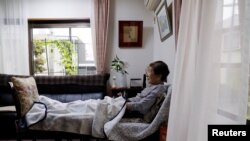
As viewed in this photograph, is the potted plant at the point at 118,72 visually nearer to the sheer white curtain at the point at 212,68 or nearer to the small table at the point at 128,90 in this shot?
the small table at the point at 128,90

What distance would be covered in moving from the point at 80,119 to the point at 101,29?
2.20 metres

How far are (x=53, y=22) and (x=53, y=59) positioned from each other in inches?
26.8

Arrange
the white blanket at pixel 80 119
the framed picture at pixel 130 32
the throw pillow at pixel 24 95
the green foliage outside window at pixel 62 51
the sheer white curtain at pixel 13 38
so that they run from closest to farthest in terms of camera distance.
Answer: the white blanket at pixel 80 119 < the throw pillow at pixel 24 95 < the sheer white curtain at pixel 13 38 < the framed picture at pixel 130 32 < the green foliage outside window at pixel 62 51

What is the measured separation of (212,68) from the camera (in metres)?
1.12

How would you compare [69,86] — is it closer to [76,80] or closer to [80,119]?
[76,80]

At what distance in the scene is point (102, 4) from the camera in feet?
12.1

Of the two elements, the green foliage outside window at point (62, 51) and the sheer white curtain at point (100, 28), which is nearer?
the sheer white curtain at point (100, 28)

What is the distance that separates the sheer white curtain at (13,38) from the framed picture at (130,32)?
5.57 ft

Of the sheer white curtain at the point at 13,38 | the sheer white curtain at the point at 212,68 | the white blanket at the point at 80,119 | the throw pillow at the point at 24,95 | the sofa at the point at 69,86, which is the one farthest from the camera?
the sheer white curtain at the point at 13,38

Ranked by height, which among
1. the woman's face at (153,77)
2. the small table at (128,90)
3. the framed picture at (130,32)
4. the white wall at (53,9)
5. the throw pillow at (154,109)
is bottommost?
the small table at (128,90)

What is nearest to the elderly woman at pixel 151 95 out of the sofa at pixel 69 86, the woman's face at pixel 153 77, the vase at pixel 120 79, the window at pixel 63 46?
the woman's face at pixel 153 77

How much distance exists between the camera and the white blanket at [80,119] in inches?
68.5

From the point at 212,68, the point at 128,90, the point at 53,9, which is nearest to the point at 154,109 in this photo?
the point at 212,68

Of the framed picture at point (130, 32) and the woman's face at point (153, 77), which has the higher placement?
the framed picture at point (130, 32)
